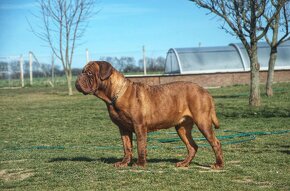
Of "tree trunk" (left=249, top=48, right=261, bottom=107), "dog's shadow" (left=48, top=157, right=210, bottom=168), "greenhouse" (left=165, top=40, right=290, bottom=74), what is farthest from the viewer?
"greenhouse" (left=165, top=40, right=290, bottom=74)

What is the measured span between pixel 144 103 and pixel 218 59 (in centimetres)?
3188

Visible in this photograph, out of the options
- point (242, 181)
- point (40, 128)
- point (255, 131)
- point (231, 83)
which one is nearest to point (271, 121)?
point (255, 131)

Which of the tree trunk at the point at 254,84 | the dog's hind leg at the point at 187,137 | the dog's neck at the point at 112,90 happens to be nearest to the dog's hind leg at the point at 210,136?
the dog's hind leg at the point at 187,137

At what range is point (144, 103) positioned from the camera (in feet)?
25.2

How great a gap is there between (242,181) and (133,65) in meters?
43.6

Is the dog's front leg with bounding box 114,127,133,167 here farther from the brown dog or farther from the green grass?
the green grass

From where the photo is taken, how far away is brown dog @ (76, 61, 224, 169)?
7.54 metres

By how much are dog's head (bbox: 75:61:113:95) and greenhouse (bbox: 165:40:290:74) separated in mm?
30099

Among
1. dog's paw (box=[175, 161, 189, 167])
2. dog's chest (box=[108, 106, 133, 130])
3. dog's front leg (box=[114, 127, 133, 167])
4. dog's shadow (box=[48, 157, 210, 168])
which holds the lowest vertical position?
dog's shadow (box=[48, 157, 210, 168])

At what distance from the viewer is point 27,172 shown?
25.7 feet

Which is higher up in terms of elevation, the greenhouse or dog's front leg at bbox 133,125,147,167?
the greenhouse

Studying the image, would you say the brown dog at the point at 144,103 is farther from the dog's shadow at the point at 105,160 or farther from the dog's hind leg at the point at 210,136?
the dog's shadow at the point at 105,160

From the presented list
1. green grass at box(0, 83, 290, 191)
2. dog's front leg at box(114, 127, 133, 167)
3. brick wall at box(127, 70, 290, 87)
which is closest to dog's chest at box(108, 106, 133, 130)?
dog's front leg at box(114, 127, 133, 167)

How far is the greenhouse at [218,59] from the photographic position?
125 ft
